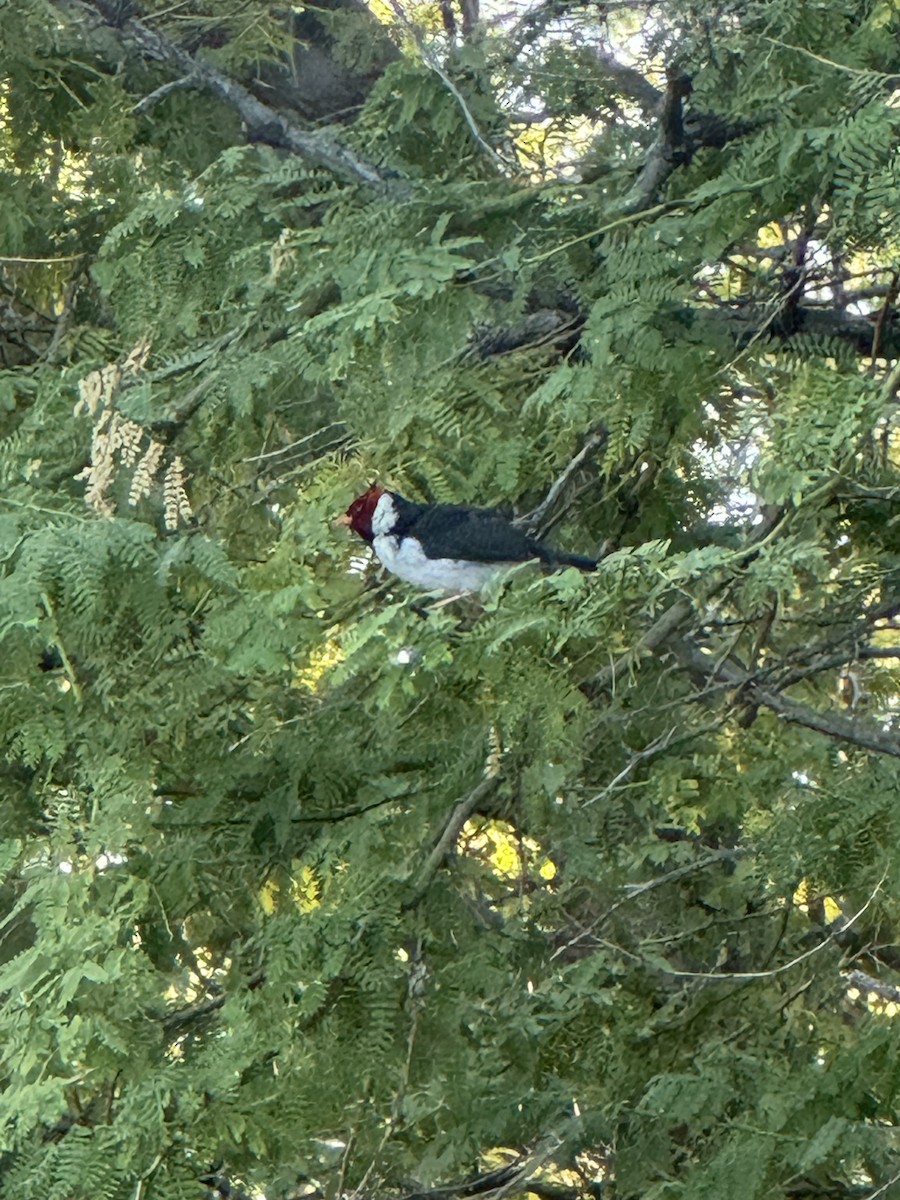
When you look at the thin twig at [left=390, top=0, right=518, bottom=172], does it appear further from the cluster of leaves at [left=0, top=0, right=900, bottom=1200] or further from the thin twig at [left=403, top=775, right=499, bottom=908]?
the thin twig at [left=403, top=775, right=499, bottom=908]

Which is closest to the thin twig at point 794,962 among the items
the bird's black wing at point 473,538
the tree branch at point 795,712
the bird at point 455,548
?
the tree branch at point 795,712

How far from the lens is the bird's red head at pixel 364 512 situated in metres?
4.58

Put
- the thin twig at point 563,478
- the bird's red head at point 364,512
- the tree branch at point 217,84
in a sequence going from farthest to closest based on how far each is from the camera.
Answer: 1. the tree branch at point 217,84
2. the thin twig at point 563,478
3. the bird's red head at point 364,512

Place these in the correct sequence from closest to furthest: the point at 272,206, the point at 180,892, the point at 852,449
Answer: the point at 852,449 → the point at 180,892 → the point at 272,206

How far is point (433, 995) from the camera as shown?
4.44m

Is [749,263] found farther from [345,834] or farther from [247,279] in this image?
[345,834]

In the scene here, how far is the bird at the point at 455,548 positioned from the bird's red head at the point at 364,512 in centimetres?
10

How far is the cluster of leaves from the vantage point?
3879 millimetres

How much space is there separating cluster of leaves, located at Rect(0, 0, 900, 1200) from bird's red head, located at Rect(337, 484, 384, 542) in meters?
0.09

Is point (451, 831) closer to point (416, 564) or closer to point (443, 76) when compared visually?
point (416, 564)

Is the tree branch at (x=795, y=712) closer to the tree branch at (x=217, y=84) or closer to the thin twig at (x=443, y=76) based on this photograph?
the thin twig at (x=443, y=76)

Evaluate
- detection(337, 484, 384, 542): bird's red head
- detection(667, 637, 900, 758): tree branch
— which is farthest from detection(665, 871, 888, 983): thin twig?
detection(337, 484, 384, 542): bird's red head

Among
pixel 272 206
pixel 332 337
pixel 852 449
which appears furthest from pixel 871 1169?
pixel 272 206

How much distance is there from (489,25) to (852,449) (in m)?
1.91
